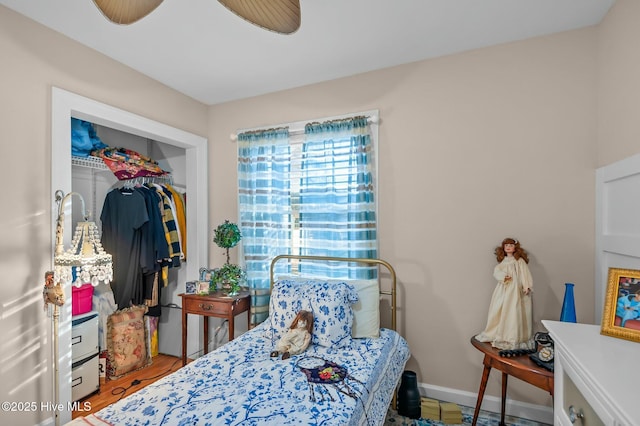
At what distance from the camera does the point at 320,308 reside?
209cm

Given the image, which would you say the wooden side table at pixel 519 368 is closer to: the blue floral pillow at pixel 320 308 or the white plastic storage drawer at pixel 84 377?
the blue floral pillow at pixel 320 308

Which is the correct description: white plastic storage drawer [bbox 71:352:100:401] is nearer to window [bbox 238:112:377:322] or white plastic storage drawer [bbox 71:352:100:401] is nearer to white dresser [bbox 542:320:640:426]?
window [bbox 238:112:377:322]

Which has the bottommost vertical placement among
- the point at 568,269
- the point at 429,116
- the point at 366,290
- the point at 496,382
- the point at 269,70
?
the point at 496,382

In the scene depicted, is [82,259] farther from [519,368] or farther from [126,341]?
[519,368]

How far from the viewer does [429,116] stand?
2.39 meters

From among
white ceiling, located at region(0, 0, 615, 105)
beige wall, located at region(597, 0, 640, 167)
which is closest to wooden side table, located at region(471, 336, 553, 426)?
beige wall, located at region(597, 0, 640, 167)

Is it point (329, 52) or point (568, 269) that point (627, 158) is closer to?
point (568, 269)

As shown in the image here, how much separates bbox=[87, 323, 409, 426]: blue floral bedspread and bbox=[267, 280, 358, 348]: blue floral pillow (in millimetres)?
86

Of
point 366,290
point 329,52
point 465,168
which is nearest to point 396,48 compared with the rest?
point 329,52

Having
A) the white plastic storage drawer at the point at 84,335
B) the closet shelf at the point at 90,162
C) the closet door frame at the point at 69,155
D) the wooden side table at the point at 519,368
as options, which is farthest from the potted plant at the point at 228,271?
the wooden side table at the point at 519,368

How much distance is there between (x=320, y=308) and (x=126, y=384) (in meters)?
2.12

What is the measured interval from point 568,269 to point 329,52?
2.23 metres

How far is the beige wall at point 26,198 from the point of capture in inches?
70.8

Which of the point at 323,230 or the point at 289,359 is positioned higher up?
the point at 323,230
